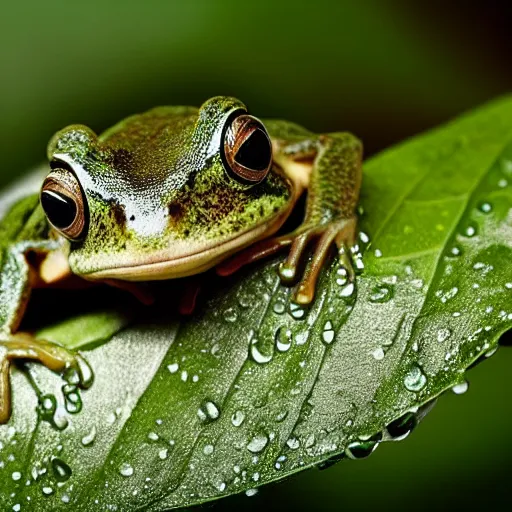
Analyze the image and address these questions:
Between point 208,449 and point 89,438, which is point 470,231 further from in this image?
point 89,438

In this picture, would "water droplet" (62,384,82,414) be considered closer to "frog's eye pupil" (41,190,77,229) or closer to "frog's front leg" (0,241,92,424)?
"frog's front leg" (0,241,92,424)

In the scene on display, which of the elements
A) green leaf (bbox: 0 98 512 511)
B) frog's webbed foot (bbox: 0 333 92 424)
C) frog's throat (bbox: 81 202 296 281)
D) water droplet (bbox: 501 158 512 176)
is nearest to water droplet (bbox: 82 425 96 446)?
green leaf (bbox: 0 98 512 511)

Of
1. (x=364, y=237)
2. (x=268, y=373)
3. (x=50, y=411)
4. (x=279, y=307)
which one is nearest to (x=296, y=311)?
(x=279, y=307)

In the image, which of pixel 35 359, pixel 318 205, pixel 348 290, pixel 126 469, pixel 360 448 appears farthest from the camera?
pixel 318 205

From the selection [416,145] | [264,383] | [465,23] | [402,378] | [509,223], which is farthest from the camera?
[465,23]

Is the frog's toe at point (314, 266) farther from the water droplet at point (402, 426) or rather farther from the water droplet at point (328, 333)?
the water droplet at point (402, 426)

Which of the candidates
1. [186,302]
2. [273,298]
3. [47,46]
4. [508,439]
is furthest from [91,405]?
[47,46]

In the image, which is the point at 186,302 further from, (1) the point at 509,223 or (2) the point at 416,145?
(2) the point at 416,145
